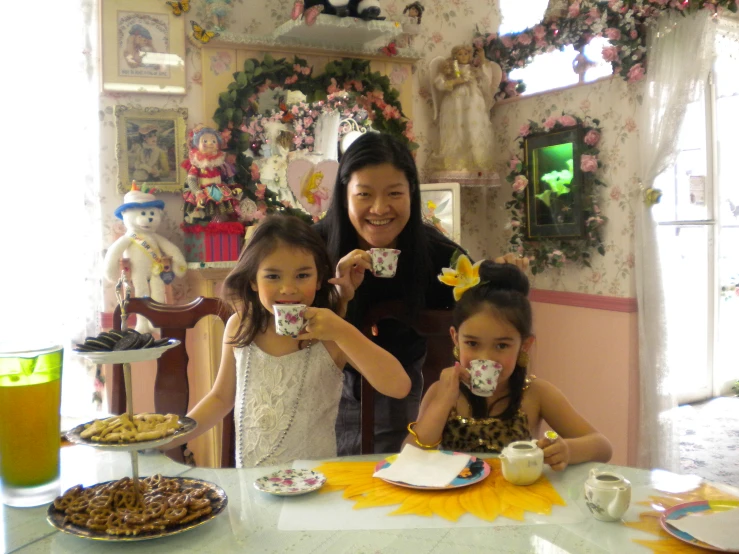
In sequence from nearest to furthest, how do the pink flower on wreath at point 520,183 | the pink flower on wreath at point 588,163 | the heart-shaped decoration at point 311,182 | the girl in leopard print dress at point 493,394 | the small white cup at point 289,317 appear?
the small white cup at point 289,317, the girl in leopard print dress at point 493,394, the heart-shaped decoration at point 311,182, the pink flower on wreath at point 588,163, the pink flower on wreath at point 520,183

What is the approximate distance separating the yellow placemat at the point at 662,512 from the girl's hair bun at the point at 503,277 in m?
0.62

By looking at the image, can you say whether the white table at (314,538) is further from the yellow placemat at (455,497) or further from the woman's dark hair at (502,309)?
the woman's dark hair at (502,309)

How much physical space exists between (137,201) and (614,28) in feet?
8.26

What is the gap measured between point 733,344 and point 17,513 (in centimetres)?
518

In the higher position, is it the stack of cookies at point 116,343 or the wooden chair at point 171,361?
the stack of cookies at point 116,343

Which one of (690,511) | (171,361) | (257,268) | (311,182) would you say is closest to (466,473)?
(690,511)

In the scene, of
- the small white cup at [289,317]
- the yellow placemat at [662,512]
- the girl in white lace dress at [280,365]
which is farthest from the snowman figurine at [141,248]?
the yellow placemat at [662,512]

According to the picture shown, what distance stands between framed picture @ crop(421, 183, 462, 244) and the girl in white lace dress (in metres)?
2.08

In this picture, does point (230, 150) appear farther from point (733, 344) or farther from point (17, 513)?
point (733, 344)

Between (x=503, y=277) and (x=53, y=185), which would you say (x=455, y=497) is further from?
(x=53, y=185)

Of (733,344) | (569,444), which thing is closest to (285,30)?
(569,444)

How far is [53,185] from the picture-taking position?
3.04m

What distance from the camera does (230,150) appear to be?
332cm

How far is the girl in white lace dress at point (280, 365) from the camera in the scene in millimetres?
1527
